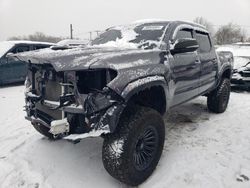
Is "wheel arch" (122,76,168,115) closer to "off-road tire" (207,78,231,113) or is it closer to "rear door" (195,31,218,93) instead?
"rear door" (195,31,218,93)

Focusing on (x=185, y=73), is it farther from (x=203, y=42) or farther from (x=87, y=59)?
(x=87, y=59)

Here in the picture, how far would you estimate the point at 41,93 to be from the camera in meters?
3.05

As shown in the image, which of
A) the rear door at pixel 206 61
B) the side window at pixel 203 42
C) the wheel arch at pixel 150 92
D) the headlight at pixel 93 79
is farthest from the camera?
the side window at pixel 203 42

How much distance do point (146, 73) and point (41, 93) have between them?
1191 millimetres

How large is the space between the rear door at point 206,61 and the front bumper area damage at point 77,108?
241 cm

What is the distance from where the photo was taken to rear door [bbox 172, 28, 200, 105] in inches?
145

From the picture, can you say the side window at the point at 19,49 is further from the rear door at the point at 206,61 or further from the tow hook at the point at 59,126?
the tow hook at the point at 59,126

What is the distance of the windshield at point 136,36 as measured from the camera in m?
3.66

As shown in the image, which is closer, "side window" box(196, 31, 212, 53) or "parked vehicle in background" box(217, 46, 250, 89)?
"side window" box(196, 31, 212, 53)

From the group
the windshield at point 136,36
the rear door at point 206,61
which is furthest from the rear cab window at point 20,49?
the rear door at point 206,61

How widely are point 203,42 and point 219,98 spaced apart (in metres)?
1.31

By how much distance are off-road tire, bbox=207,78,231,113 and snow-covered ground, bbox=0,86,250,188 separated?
0.44 metres

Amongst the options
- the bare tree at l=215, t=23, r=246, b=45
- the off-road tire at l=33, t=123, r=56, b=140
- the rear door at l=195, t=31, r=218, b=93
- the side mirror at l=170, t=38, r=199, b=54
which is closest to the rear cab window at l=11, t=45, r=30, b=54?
the off-road tire at l=33, t=123, r=56, b=140

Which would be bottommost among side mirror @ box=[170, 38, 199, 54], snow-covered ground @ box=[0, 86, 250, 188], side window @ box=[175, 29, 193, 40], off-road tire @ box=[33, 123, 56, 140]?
snow-covered ground @ box=[0, 86, 250, 188]
